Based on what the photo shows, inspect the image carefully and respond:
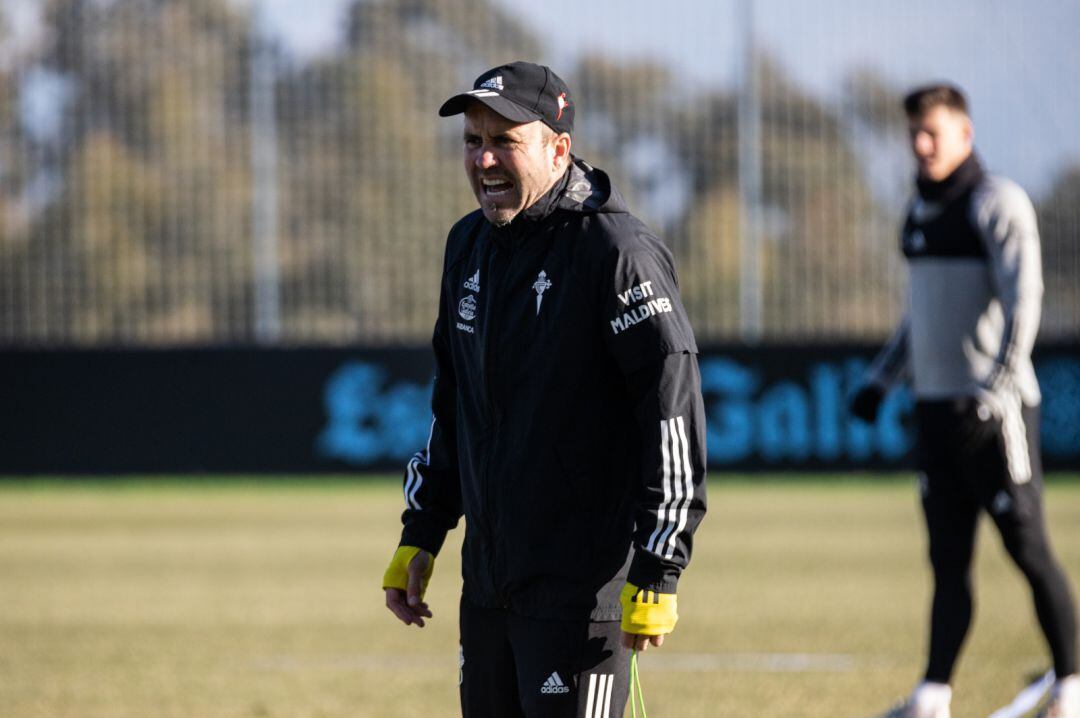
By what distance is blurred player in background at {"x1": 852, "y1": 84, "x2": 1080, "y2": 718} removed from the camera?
7.01 metres

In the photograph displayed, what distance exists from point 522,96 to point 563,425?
2.84ft

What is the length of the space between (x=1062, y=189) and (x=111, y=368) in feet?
41.1

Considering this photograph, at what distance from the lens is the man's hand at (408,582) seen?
198 inches

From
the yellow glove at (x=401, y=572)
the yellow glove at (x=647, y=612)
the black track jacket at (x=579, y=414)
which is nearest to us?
the yellow glove at (x=647, y=612)

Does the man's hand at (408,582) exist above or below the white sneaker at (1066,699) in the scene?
above

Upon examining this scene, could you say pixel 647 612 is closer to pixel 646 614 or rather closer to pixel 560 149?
pixel 646 614

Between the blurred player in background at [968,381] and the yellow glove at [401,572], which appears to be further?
the blurred player in background at [968,381]

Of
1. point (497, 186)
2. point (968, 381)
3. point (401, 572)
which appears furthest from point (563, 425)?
point (968, 381)

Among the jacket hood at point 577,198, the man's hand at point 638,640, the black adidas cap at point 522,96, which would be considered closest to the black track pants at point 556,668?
the man's hand at point 638,640

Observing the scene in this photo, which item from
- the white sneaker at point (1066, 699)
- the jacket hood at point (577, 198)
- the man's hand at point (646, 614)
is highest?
the jacket hood at point (577, 198)

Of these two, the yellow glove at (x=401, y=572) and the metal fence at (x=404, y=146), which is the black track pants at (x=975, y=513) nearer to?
the yellow glove at (x=401, y=572)

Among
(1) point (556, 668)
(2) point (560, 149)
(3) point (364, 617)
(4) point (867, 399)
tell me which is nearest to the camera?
(1) point (556, 668)

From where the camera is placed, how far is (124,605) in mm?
11211

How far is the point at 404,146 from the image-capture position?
25125 millimetres
